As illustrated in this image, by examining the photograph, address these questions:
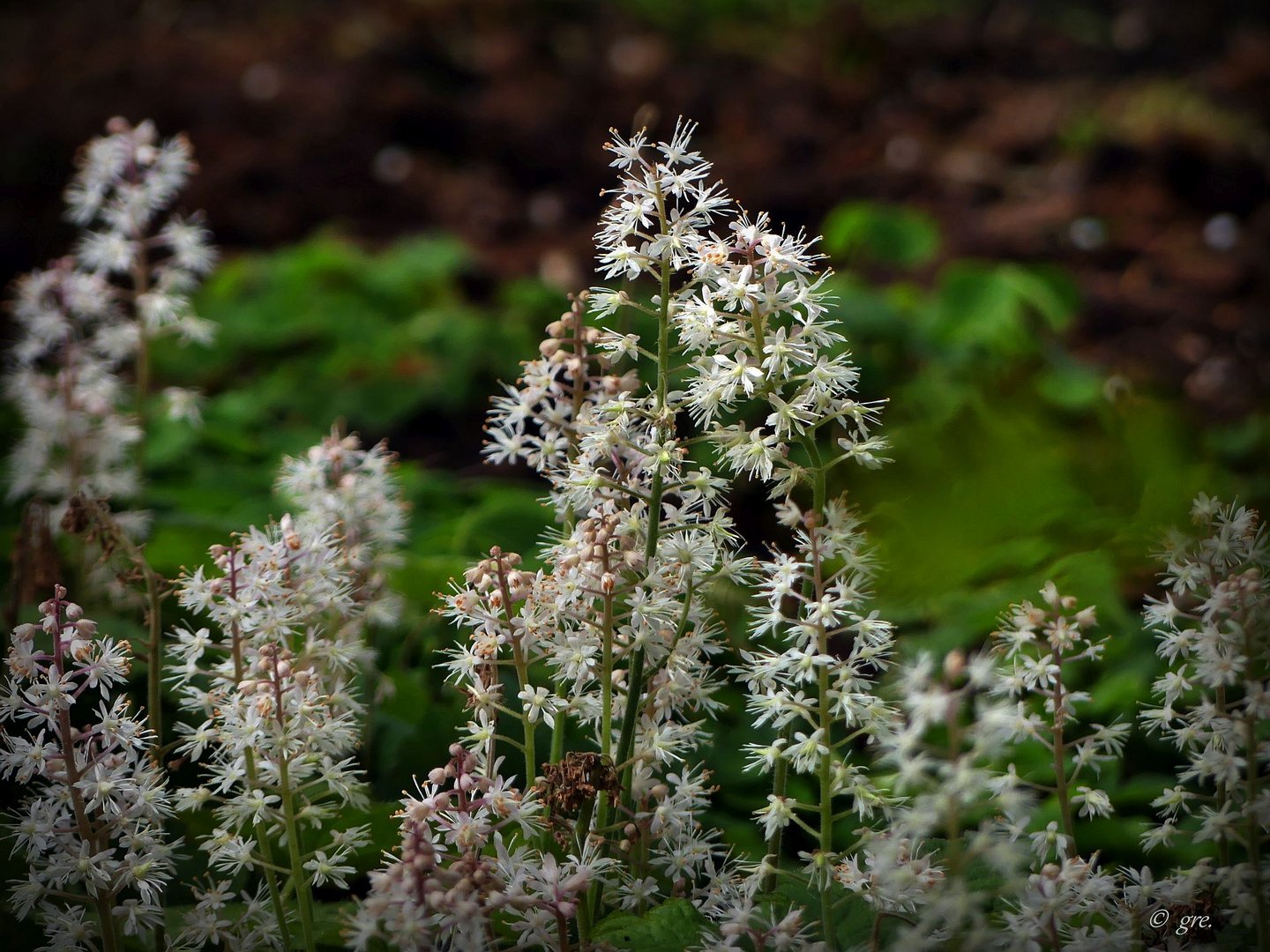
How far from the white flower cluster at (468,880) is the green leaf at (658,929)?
0.05 m

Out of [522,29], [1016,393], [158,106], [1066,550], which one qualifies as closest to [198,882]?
[1066,550]

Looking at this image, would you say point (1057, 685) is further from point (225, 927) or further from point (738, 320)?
point (225, 927)

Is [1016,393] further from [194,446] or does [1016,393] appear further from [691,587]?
[194,446]

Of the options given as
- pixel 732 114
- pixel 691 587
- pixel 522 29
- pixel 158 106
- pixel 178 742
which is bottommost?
pixel 178 742

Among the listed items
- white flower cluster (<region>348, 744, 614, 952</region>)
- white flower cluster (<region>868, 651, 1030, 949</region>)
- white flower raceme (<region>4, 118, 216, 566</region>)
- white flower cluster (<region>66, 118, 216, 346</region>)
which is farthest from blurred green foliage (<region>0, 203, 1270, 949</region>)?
white flower cluster (<region>66, 118, 216, 346</region>)

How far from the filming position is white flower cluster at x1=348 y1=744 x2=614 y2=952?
1.27 meters

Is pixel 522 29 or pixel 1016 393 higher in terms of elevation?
pixel 522 29

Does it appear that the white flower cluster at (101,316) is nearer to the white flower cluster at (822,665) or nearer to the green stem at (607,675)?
the green stem at (607,675)

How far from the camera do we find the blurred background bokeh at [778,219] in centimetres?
254

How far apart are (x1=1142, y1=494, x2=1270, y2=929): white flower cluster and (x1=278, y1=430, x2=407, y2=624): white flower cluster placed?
3.94 ft

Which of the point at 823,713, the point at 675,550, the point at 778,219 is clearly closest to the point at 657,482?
the point at 675,550

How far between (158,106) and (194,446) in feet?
15.1

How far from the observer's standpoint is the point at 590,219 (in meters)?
7.25

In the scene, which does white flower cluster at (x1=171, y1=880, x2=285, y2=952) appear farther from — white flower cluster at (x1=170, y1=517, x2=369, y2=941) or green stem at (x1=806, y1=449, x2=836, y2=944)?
green stem at (x1=806, y1=449, x2=836, y2=944)
